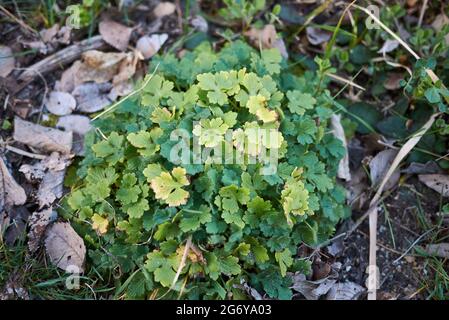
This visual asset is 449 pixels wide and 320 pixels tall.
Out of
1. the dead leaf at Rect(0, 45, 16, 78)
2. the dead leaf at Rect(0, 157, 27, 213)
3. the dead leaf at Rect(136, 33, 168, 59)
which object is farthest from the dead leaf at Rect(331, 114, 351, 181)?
the dead leaf at Rect(0, 45, 16, 78)

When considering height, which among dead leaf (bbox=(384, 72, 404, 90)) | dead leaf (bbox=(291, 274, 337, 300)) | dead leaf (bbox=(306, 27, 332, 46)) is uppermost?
dead leaf (bbox=(306, 27, 332, 46))

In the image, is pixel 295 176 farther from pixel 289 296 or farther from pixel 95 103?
pixel 95 103

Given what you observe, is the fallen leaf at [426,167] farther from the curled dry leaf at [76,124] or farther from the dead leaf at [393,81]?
the curled dry leaf at [76,124]

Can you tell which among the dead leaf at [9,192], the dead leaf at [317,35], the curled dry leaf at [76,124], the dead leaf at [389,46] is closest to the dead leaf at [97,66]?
the curled dry leaf at [76,124]

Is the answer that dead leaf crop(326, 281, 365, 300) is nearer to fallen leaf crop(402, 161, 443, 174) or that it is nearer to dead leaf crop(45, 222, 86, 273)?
fallen leaf crop(402, 161, 443, 174)
